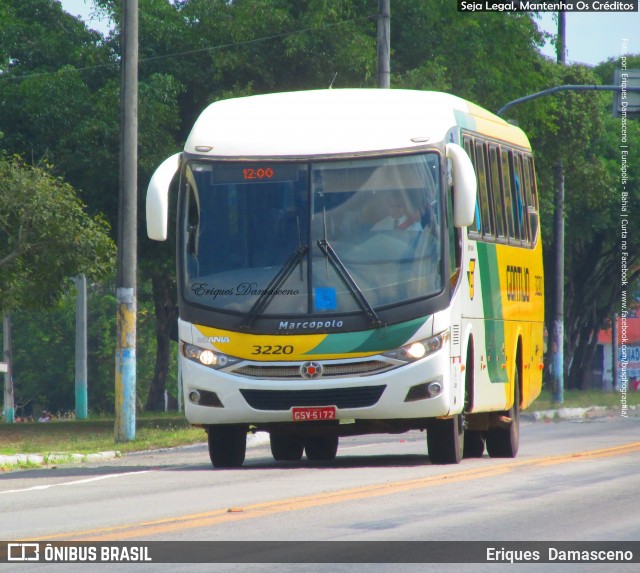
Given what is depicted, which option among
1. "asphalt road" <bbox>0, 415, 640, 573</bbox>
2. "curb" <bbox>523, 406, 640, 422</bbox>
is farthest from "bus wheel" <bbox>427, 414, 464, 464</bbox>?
"curb" <bbox>523, 406, 640, 422</bbox>

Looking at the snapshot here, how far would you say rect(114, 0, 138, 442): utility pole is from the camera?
73.3 ft

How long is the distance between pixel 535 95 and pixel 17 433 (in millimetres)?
12454

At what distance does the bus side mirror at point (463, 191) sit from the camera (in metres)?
Result: 15.0

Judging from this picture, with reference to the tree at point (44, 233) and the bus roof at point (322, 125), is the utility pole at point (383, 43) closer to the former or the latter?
the tree at point (44, 233)

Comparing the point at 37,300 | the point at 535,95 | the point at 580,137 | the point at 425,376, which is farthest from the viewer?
the point at 580,137

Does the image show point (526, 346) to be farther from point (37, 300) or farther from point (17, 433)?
point (17, 433)

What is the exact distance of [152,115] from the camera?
96.1ft

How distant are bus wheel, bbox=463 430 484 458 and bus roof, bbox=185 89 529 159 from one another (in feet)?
14.4

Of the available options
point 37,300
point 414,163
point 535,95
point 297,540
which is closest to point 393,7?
point 535,95

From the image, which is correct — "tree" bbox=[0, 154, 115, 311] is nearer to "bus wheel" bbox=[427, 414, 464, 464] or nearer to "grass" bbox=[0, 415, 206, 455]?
"grass" bbox=[0, 415, 206, 455]

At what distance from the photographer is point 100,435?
2748cm

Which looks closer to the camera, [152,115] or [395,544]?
[395,544]

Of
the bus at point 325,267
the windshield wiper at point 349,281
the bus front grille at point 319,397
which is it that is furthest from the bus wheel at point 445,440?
the windshield wiper at point 349,281

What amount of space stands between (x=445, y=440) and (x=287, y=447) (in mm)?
3166
